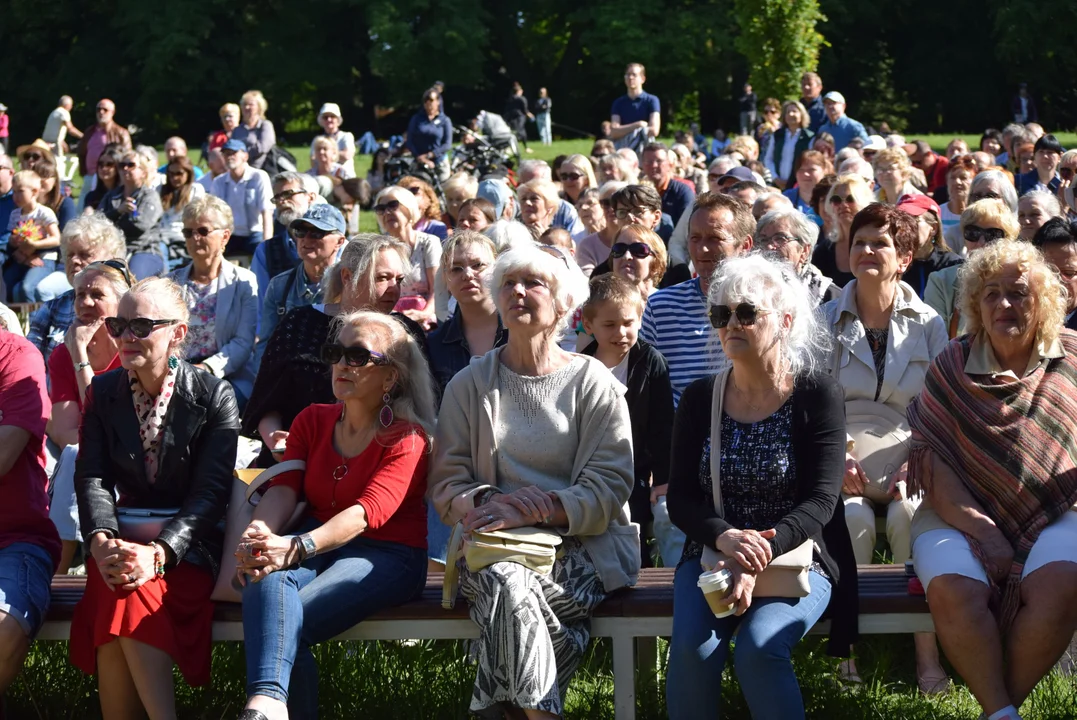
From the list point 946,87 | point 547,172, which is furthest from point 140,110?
point 547,172

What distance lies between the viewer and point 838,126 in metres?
15.3

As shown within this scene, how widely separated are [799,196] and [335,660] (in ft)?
23.4

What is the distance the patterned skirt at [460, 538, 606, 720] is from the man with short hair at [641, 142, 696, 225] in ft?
21.0

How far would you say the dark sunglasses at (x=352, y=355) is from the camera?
4.24 metres

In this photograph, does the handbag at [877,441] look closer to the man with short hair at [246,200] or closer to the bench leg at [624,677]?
the bench leg at [624,677]

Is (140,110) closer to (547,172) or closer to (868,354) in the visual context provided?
(547,172)

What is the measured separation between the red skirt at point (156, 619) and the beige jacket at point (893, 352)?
2.43 metres

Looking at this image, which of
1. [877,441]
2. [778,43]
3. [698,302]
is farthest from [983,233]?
[778,43]

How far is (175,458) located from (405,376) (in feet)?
2.56

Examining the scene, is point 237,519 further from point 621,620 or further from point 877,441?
point 877,441

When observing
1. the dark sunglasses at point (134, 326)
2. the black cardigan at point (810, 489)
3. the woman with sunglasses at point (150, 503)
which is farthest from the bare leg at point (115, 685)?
the black cardigan at point (810, 489)

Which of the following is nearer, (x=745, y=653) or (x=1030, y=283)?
(x=745, y=653)

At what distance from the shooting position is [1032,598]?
3820 millimetres

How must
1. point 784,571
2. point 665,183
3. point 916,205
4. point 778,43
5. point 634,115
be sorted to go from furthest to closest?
point 778,43 < point 634,115 < point 665,183 < point 916,205 < point 784,571
